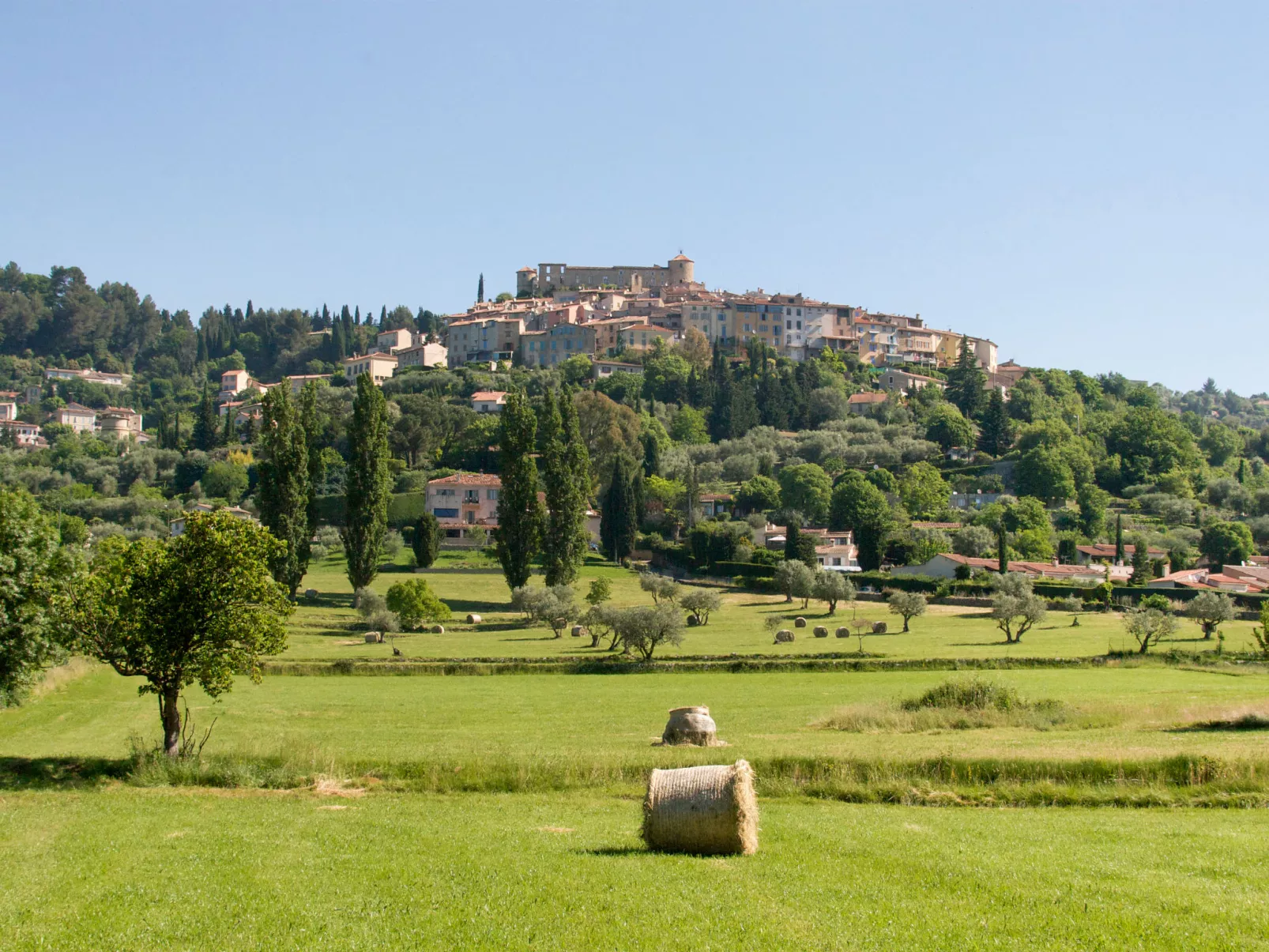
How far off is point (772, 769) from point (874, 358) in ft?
527

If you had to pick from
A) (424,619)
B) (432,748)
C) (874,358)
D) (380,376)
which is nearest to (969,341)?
(874,358)

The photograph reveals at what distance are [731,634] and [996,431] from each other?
85.6 m

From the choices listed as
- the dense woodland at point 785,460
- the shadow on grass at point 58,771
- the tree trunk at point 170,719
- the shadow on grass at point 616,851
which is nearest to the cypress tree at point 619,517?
the dense woodland at point 785,460

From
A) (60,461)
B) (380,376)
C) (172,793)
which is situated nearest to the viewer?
(172,793)

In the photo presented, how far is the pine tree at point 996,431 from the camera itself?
438 ft

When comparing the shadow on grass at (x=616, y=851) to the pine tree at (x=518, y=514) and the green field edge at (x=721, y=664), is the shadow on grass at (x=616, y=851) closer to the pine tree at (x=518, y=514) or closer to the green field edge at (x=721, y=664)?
the green field edge at (x=721, y=664)

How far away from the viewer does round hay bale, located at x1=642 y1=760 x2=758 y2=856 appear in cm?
1475

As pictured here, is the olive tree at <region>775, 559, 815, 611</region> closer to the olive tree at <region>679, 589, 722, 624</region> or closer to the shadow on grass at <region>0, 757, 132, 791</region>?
the olive tree at <region>679, 589, 722, 624</region>

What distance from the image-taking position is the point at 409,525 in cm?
9462

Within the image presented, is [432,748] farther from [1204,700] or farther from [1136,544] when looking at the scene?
[1136,544]

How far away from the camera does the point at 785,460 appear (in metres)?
126

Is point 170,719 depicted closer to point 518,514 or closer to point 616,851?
point 616,851

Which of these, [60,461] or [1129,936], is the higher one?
[60,461]

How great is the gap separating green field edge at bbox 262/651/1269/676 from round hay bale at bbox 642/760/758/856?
29.7 metres
